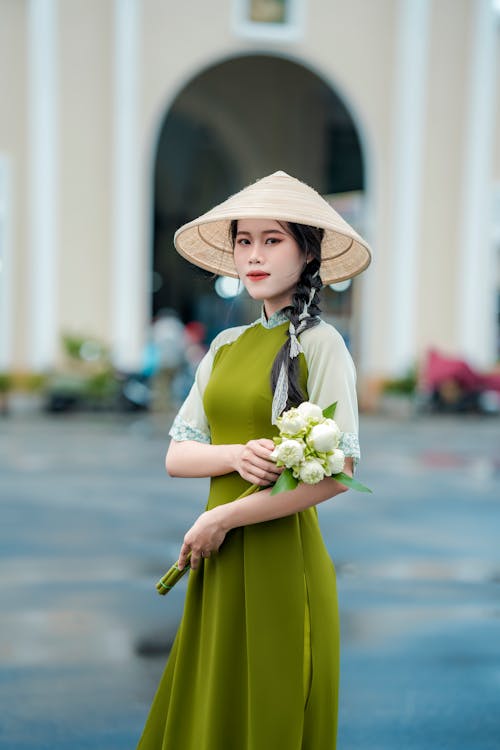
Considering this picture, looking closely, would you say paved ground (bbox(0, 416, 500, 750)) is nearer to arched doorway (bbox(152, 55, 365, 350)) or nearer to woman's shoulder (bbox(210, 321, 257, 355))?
woman's shoulder (bbox(210, 321, 257, 355))

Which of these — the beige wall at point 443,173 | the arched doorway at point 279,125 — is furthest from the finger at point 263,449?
the beige wall at point 443,173

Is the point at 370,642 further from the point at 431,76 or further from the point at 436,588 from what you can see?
the point at 431,76

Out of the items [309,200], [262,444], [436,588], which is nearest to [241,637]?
[262,444]

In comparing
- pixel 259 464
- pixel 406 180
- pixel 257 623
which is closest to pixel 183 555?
pixel 257 623

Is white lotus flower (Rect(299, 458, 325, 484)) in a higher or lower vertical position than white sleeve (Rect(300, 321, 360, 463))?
lower

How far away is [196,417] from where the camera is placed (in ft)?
6.17

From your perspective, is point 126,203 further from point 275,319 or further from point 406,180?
point 275,319

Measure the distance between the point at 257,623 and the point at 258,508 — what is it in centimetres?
26

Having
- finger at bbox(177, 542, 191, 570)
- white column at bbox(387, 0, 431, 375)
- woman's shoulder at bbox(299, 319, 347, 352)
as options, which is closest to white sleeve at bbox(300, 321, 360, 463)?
woman's shoulder at bbox(299, 319, 347, 352)

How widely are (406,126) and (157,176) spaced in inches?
398

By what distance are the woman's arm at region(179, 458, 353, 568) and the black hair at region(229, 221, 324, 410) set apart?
178mm

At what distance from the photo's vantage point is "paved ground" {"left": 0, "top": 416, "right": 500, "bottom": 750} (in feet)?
8.70

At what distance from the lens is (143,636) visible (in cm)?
331

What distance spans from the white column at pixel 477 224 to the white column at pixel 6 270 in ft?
21.8
